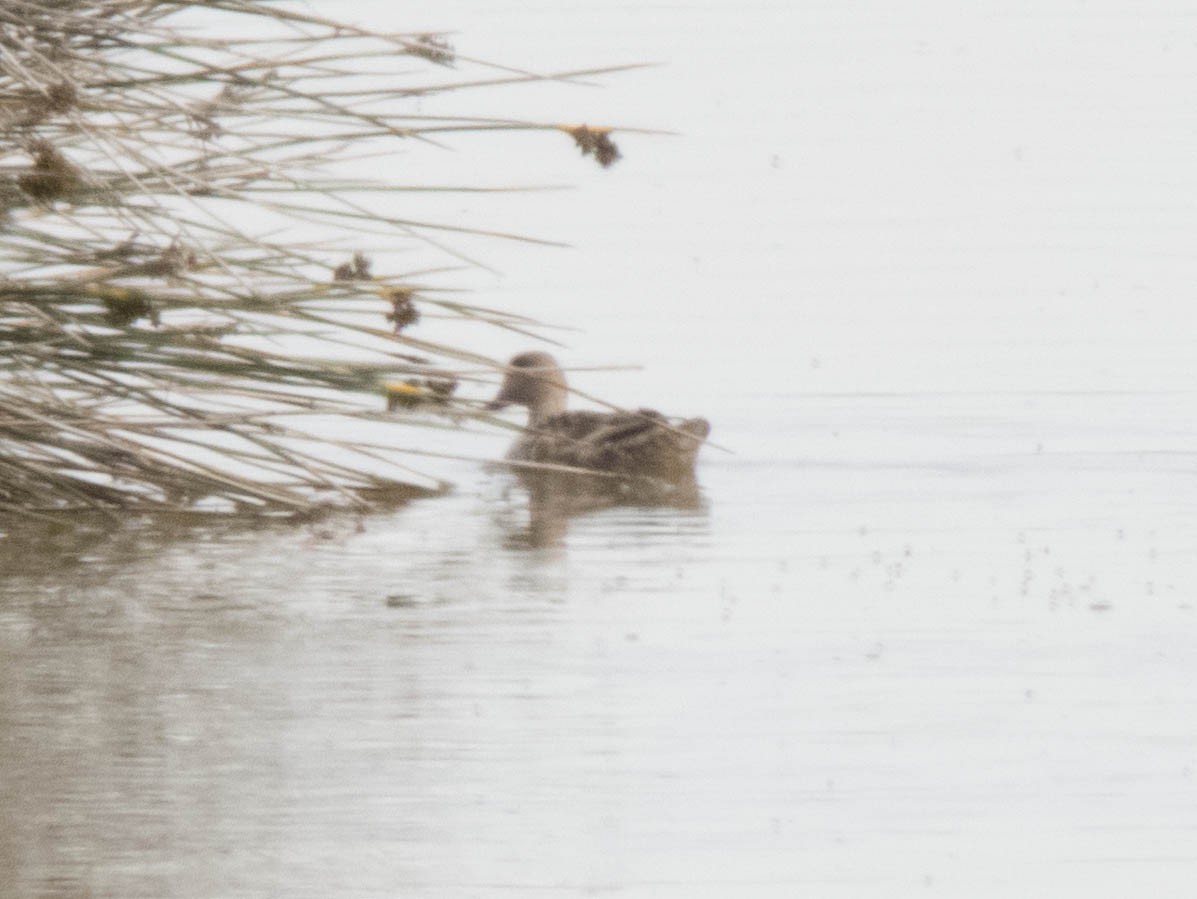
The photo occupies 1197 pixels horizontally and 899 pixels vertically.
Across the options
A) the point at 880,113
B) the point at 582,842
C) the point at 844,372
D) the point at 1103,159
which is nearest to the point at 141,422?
the point at 582,842

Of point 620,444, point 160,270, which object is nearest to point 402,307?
point 160,270

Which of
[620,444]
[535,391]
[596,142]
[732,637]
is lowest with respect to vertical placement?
[732,637]

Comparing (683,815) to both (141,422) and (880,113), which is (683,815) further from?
(880,113)

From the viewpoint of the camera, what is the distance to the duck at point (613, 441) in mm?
6766

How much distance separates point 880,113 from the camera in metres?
12.5

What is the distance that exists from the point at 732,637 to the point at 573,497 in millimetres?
1818

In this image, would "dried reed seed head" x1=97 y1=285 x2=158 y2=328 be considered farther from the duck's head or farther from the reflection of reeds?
the duck's head

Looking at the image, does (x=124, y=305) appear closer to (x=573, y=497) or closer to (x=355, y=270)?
(x=355, y=270)

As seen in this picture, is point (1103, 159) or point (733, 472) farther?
point (1103, 159)

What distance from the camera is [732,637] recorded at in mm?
4996

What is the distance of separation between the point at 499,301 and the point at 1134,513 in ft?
9.91

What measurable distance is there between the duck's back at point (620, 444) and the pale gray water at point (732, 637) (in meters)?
0.13

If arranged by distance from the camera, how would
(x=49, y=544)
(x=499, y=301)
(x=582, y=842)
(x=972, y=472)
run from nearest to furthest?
(x=582, y=842), (x=49, y=544), (x=972, y=472), (x=499, y=301)

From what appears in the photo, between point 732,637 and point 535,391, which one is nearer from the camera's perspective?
point 732,637
